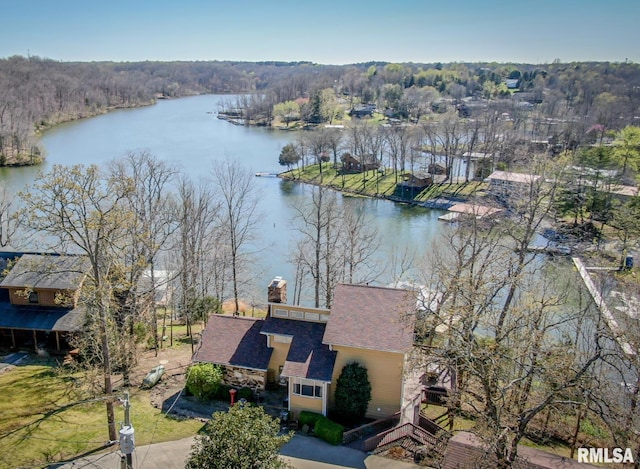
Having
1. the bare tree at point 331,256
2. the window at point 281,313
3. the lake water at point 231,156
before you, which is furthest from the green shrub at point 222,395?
the lake water at point 231,156

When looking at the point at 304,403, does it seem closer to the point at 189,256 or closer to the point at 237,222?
the point at 189,256

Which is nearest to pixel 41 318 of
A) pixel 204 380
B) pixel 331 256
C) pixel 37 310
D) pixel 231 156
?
pixel 37 310

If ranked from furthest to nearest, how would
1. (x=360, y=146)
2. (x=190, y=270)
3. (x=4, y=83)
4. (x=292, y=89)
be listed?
(x=292, y=89)
(x=4, y=83)
(x=360, y=146)
(x=190, y=270)

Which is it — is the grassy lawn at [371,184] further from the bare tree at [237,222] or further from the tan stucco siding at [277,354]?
the tan stucco siding at [277,354]

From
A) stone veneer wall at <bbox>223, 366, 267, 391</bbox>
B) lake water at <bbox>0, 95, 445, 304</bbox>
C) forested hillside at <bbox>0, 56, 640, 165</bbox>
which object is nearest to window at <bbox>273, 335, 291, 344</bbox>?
stone veneer wall at <bbox>223, 366, 267, 391</bbox>

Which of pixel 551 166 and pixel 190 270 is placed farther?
pixel 190 270

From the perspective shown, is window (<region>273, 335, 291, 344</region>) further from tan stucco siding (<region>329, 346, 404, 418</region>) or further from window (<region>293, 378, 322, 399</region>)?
tan stucco siding (<region>329, 346, 404, 418</region>)

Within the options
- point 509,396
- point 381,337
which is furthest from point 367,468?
point 509,396

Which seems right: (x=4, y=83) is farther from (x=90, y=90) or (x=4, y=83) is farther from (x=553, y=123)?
(x=553, y=123)
